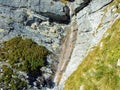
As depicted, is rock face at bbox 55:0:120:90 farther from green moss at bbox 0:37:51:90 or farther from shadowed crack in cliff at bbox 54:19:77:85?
green moss at bbox 0:37:51:90

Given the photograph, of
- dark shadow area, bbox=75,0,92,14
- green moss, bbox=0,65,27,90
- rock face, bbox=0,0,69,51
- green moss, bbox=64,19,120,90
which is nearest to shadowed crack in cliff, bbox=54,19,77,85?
rock face, bbox=0,0,69,51

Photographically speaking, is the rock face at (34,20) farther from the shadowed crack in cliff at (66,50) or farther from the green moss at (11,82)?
the green moss at (11,82)

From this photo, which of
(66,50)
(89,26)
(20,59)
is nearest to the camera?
(20,59)

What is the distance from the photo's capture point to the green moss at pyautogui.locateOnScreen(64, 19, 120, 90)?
29.5 metres

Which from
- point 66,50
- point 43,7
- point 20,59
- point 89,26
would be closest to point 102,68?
point 66,50

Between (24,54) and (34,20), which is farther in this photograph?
(34,20)

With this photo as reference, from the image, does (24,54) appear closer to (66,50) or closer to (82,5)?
(66,50)

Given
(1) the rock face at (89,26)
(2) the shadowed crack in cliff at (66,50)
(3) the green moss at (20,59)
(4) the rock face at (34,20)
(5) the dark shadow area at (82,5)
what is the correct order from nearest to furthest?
(3) the green moss at (20,59), (1) the rock face at (89,26), (2) the shadowed crack in cliff at (66,50), (4) the rock face at (34,20), (5) the dark shadow area at (82,5)

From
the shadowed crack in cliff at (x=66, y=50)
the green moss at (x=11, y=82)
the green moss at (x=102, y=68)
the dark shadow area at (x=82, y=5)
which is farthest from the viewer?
the dark shadow area at (x=82, y=5)

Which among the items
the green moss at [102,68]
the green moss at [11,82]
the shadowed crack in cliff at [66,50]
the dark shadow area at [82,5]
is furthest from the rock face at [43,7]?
the green moss at [102,68]

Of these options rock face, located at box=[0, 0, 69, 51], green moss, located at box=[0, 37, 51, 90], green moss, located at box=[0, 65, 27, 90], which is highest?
rock face, located at box=[0, 0, 69, 51]

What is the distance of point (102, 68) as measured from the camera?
30922 mm

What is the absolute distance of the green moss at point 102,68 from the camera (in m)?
29.5

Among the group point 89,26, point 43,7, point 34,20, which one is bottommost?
point 89,26
